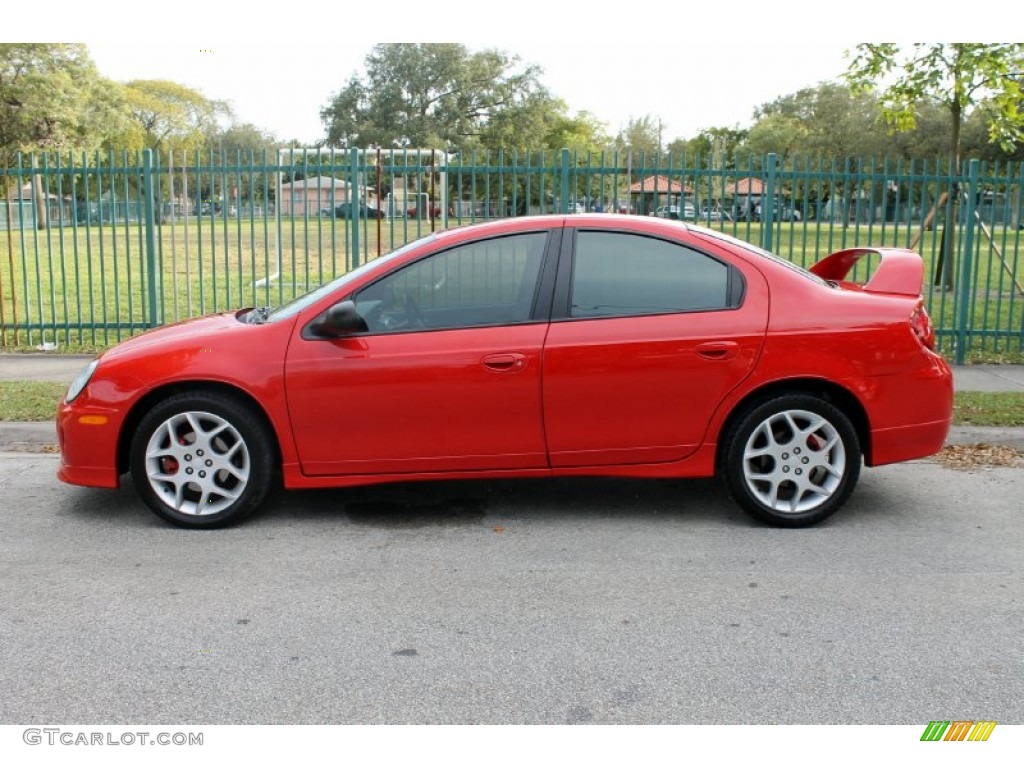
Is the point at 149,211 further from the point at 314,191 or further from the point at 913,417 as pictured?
the point at 913,417

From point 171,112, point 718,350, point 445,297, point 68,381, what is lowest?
point 68,381

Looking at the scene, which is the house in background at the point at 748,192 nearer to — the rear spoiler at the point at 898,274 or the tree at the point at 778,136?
the rear spoiler at the point at 898,274

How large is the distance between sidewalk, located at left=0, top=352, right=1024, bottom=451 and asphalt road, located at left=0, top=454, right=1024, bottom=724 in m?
1.25

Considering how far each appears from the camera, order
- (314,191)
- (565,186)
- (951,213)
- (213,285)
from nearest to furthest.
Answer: (565,186) → (213,285) → (951,213) → (314,191)

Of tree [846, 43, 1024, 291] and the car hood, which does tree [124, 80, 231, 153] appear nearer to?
tree [846, 43, 1024, 291]

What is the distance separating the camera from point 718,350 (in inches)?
207

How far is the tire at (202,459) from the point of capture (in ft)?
17.4

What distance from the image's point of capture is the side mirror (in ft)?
17.2

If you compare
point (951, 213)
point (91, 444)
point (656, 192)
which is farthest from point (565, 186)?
point (91, 444)

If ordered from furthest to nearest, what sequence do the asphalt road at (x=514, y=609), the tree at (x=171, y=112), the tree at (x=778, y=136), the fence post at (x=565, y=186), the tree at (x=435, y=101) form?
the tree at (x=171, y=112), the tree at (x=435, y=101), the tree at (x=778, y=136), the fence post at (x=565, y=186), the asphalt road at (x=514, y=609)

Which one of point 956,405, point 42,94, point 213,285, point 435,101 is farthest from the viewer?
point 435,101

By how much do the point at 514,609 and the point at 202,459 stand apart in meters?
1.96
